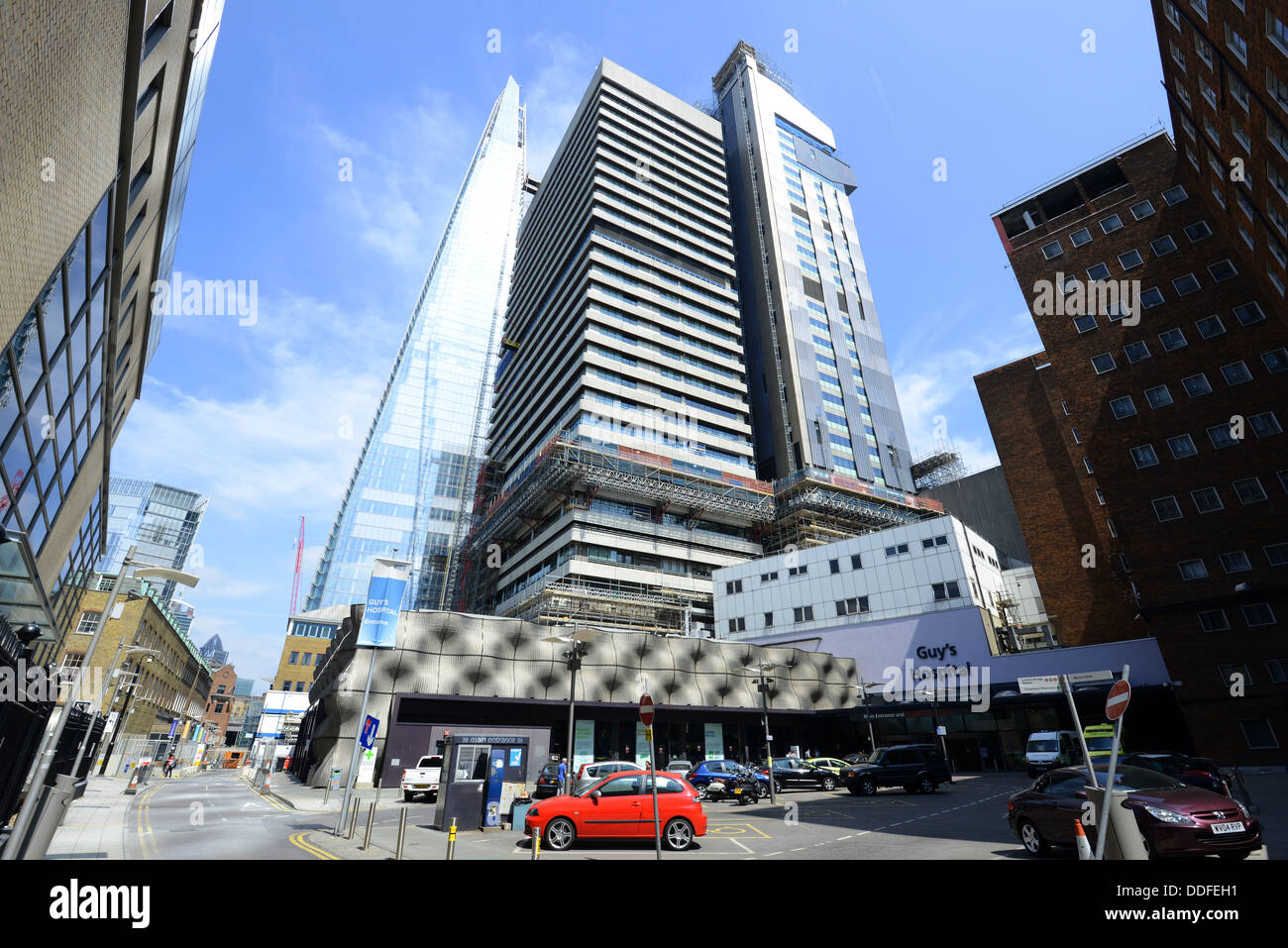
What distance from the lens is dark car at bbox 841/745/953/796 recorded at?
2547 cm

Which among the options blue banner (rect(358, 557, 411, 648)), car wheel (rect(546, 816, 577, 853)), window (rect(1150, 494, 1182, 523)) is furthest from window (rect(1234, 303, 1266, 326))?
blue banner (rect(358, 557, 411, 648))

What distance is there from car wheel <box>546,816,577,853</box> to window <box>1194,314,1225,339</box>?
46.3 metres

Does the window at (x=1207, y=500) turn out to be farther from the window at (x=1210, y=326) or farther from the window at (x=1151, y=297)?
the window at (x=1151, y=297)

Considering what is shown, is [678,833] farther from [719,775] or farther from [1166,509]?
[1166,509]

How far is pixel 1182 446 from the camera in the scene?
3591 cm

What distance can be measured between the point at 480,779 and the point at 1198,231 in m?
53.3

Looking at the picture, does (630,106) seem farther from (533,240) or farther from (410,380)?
(410,380)

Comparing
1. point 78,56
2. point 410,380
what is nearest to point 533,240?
point 410,380

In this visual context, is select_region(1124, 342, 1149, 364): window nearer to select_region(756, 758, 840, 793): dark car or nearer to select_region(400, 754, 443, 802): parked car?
select_region(756, 758, 840, 793): dark car

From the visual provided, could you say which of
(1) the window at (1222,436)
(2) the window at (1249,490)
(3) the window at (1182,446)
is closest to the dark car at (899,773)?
(2) the window at (1249,490)

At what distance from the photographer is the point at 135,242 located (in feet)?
56.4

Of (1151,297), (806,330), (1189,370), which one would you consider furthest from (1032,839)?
(806,330)

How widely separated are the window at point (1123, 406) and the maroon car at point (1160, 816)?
3615 cm

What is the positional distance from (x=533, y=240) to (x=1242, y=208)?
10607 centimetres
